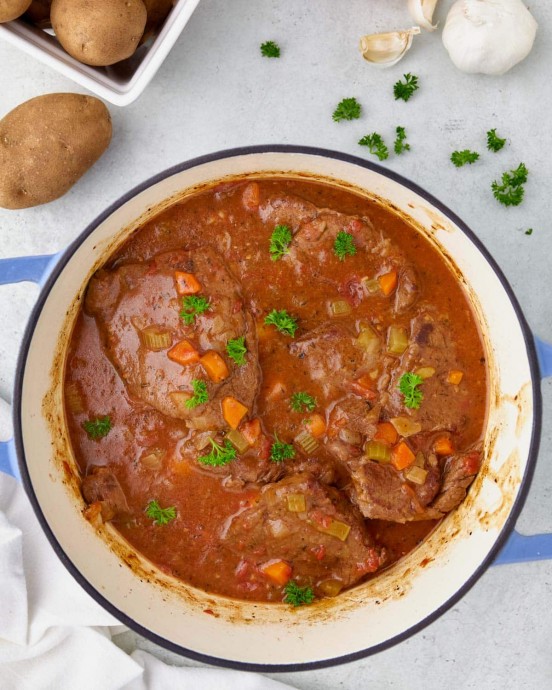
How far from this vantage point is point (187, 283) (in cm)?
394

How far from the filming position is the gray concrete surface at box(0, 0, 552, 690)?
165 inches

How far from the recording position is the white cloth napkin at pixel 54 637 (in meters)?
4.30

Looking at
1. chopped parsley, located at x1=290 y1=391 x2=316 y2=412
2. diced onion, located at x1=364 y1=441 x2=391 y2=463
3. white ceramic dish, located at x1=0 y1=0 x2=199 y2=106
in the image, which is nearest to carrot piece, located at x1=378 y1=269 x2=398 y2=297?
chopped parsley, located at x1=290 y1=391 x2=316 y2=412

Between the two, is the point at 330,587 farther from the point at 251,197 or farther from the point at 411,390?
the point at 251,197

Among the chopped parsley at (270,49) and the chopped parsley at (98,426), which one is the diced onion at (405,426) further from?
the chopped parsley at (270,49)

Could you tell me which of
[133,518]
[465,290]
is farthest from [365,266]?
[133,518]

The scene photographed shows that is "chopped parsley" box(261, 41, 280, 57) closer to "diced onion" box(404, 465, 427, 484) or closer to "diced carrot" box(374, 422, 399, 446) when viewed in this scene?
"diced carrot" box(374, 422, 399, 446)

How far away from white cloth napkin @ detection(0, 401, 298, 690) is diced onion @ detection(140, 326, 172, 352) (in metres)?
1.15

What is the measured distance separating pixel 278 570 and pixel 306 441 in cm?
73

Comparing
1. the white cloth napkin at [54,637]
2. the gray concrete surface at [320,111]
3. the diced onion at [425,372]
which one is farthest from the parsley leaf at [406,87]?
the white cloth napkin at [54,637]

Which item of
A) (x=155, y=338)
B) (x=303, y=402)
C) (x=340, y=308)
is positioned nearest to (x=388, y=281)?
(x=340, y=308)

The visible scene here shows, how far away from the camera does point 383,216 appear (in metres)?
4.04

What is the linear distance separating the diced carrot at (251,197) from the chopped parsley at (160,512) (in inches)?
62.2

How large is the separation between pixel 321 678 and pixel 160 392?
1906mm
